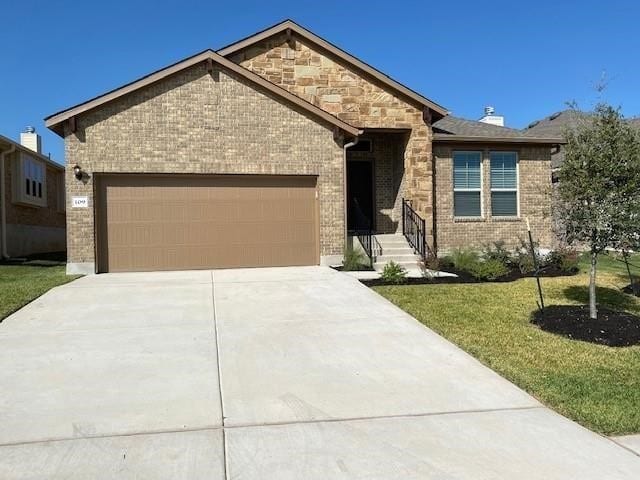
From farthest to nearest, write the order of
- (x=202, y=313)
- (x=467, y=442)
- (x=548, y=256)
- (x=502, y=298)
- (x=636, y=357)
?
(x=548, y=256) < (x=502, y=298) < (x=202, y=313) < (x=636, y=357) < (x=467, y=442)

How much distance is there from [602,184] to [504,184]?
33.5 feet

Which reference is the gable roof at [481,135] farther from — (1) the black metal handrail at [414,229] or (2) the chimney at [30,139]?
(2) the chimney at [30,139]

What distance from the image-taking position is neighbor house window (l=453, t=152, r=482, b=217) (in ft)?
57.0

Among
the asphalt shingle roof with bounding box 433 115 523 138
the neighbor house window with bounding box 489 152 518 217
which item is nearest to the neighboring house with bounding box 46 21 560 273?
the asphalt shingle roof with bounding box 433 115 523 138

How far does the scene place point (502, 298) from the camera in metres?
10.3

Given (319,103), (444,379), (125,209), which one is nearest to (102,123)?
(125,209)

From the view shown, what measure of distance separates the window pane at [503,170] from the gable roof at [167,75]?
569 centimetres

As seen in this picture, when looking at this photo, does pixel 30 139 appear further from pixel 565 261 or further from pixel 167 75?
pixel 565 261

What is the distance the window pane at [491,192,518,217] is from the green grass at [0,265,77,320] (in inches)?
485

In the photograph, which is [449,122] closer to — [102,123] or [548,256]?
[548,256]

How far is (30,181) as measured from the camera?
22.6 metres

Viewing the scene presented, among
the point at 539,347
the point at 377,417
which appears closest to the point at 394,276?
the point at 539,347

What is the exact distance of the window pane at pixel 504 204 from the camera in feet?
57.8

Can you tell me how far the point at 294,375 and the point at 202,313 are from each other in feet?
10.9
